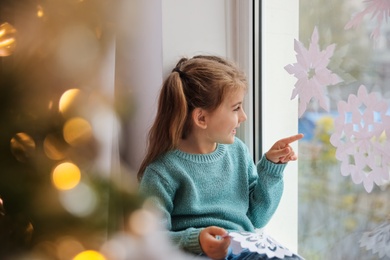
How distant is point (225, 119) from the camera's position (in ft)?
3.96

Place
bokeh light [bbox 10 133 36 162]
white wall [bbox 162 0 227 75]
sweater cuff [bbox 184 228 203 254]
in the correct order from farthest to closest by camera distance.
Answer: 1. white wall [bbox 162 0 227 75]
2. sweater cuff [bbox 184 228 203 254]
3. bokeh light [bbox 10 133 36 162]

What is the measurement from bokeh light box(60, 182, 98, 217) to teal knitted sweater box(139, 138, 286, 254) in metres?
0.68

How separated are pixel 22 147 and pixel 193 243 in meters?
0.72

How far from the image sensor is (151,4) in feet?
4.27

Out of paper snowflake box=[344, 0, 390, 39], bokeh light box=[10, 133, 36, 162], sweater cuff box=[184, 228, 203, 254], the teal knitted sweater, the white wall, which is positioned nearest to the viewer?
bokeh light box=[10, 133, 36, 162]

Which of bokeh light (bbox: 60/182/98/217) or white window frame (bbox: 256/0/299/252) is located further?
white window frame (bbox: 256/0/299/252)

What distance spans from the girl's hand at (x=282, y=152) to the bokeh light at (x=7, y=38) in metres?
0.86

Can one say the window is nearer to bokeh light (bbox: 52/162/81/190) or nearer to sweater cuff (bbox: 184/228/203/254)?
sweater cuff (bbox: 184/228/203/254)

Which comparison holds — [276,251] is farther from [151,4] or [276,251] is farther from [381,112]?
[151,4]

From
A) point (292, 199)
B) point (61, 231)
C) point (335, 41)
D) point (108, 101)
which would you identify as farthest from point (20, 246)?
point (292, 199)

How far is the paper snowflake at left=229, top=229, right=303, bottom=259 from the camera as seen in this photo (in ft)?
3.43

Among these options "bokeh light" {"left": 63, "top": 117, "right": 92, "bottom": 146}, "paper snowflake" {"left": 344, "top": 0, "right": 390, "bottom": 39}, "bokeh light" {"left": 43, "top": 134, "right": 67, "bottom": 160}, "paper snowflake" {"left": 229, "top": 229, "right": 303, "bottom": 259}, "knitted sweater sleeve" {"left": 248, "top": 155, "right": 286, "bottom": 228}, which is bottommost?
"paper snowflake" {"left": 229, "top": 229, "right": 303, "bottom": 259}

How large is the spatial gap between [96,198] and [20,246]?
0.07 meters

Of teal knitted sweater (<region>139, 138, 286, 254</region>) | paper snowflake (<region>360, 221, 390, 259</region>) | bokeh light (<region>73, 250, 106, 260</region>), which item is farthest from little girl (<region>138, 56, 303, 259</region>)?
bokeh light (<region>73, 250, 106, 260</region>)
